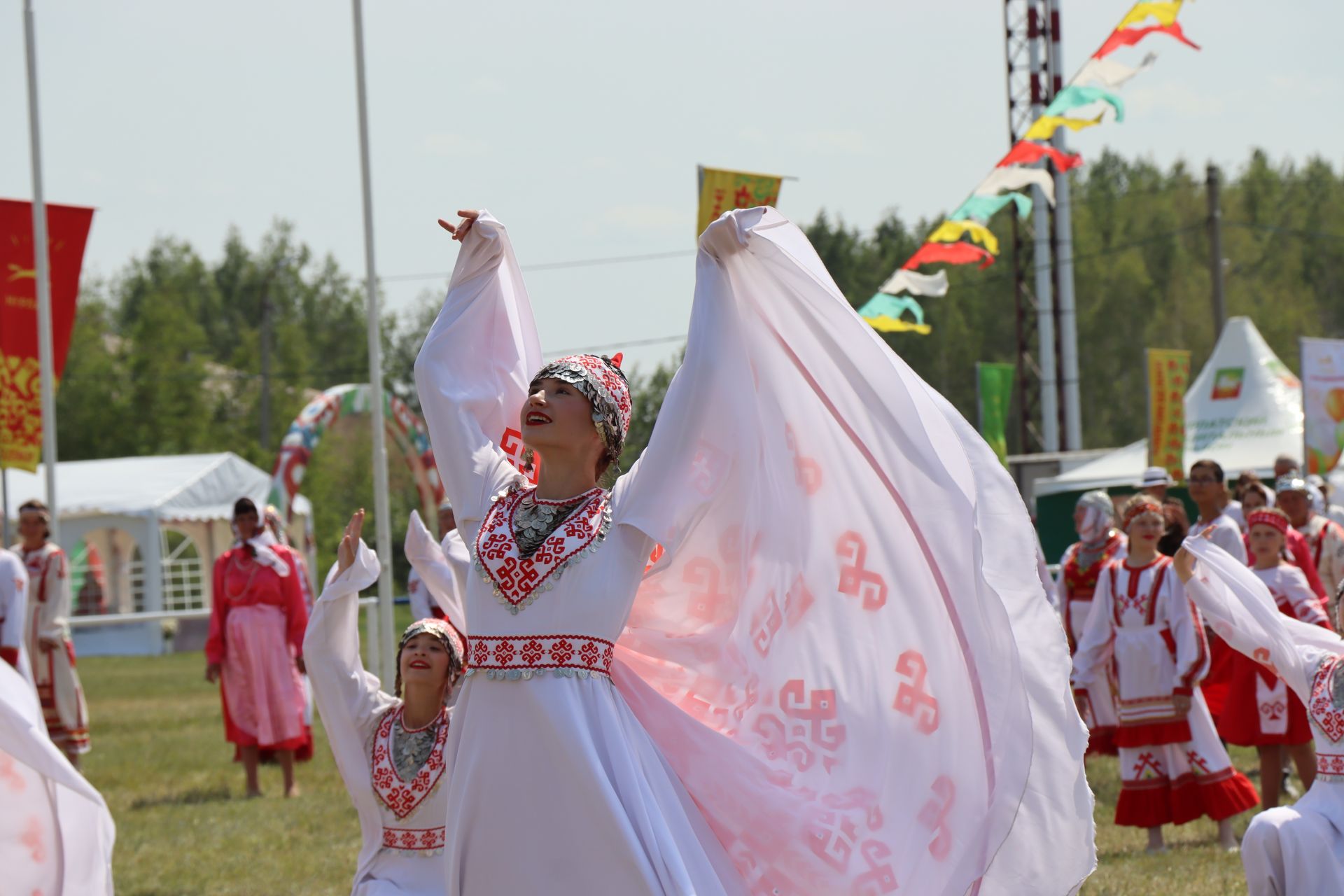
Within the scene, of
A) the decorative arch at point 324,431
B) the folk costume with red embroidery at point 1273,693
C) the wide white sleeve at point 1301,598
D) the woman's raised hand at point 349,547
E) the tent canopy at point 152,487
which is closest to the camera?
the woman's raised hand at point 349,547

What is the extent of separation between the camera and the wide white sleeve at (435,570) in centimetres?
492

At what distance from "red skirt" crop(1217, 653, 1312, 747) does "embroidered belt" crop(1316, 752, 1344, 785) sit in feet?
10.0

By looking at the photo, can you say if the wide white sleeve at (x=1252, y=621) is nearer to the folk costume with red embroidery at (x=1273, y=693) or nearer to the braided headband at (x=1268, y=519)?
the folk costume with red embroidery at (x=1273, y=693)

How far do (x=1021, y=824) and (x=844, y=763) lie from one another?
39 centimetres

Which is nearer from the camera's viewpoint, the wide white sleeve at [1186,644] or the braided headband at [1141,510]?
the wide white sleeve at [1186,644]

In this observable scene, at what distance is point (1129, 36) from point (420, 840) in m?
9.70

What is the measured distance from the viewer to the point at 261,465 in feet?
155

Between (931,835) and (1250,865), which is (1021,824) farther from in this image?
(1250,865)

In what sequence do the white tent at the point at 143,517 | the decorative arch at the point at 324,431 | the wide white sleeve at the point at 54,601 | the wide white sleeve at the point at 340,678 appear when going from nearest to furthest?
the wide white sleeve at the point at 340,678, the wide white sleeve at the point at 54,601, the decorative arch at the point at 324,431, the white tent at the point at 143,517

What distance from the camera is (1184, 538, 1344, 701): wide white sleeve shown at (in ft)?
18.2

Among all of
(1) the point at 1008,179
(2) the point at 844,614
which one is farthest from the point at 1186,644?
(1) the point at 1008,179

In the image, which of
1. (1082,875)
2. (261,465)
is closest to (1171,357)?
(1082,875)

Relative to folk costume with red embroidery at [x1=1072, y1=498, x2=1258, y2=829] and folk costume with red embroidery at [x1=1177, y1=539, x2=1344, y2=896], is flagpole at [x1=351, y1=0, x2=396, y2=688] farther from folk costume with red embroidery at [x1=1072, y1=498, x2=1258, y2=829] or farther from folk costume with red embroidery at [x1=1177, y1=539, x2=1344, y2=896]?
folk costume with red embroidery at [x1=1177, y1=539, x2=1344, y2=896]

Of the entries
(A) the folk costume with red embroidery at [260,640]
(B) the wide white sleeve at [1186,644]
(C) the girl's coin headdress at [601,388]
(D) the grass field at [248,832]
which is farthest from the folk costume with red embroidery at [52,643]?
(C) the girl's coin headdress at [601,388]
